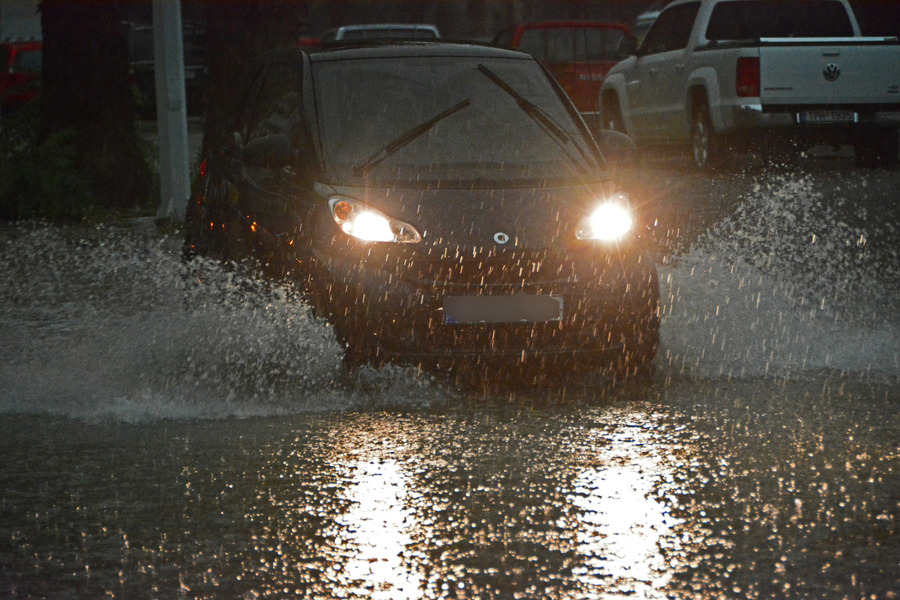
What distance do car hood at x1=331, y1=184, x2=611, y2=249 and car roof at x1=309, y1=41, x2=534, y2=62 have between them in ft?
4.04

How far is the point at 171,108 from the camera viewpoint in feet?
43.6

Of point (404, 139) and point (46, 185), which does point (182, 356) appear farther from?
point (46, 185)

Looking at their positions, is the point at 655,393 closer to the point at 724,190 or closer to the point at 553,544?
the point at 553,544

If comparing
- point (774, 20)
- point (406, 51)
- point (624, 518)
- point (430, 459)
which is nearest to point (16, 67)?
point (774, 20)

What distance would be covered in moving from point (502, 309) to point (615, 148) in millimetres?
1821

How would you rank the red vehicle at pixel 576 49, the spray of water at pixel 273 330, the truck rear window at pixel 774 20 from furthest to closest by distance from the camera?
the red vehicle at pixel 576 49
the truck rear window at pixel 774 20
the spray of water at pixel 273 330

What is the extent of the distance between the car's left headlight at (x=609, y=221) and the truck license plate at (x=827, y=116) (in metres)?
8.99

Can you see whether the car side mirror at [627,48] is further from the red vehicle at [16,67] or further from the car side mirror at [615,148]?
the red vehicle at [16,67]

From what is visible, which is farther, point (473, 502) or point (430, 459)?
point (430, 459)

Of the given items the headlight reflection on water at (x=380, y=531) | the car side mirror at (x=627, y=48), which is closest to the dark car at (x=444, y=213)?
the headlight reflection on water at (x=380, y=531)

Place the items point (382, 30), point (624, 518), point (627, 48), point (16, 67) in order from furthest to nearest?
point (16, 67) → point (382, 30) → point (627, 48) → point (624, 518)

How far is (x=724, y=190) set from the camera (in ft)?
47.1

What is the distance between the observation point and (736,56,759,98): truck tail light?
50.7ft

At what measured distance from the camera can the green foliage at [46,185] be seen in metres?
13.9
